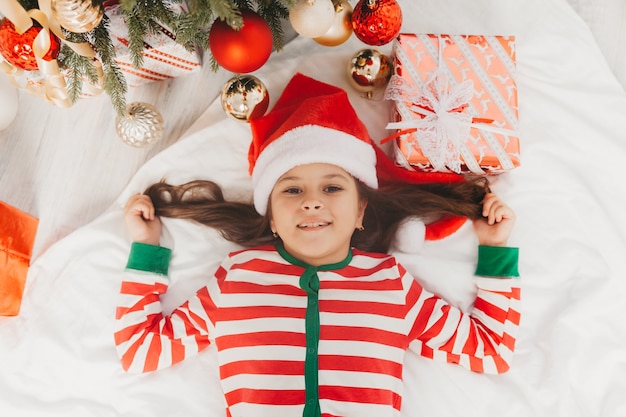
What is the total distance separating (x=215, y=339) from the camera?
1186 mm

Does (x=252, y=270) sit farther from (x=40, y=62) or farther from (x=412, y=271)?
(x=40, y=62)

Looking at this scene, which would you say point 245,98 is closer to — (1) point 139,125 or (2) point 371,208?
(1) point 139,125

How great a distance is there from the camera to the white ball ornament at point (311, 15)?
1039mm

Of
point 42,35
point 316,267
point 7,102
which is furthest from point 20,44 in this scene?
point 316,267

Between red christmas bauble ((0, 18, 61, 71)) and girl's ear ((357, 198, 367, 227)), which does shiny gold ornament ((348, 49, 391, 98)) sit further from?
red christmas bauble ((0, 18, 61, 71))

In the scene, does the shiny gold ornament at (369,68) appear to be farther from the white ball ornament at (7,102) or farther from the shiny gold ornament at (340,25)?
the white ball ornament at (7,102)

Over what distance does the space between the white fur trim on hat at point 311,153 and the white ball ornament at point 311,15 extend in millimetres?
200

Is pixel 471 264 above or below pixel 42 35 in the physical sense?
below

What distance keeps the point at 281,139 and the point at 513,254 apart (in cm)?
61

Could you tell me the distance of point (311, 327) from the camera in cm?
112

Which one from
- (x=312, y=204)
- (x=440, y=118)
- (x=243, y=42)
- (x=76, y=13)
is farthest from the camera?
(x=440, y=118)

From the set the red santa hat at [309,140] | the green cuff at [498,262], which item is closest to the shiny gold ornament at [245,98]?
the red santa hat at [309,140]

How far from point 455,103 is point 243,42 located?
52cm

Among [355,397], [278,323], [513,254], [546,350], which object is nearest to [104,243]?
[278,323]
